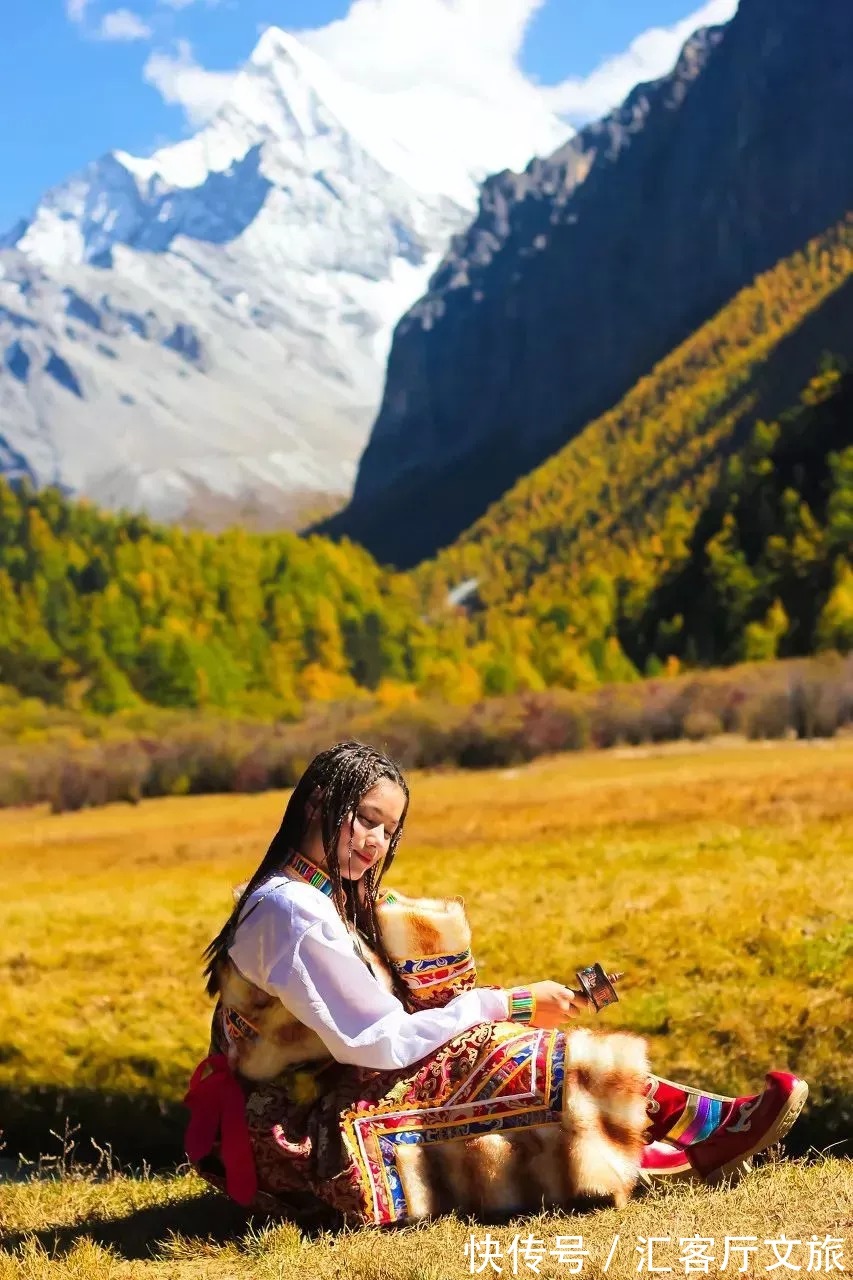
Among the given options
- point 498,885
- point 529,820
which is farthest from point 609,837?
point 529,820

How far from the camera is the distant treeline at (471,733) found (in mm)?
57000

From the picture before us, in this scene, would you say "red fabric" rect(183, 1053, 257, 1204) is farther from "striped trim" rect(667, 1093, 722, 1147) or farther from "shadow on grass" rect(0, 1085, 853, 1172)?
"shadow on grass" rect(0, 1085, 853, 1172)

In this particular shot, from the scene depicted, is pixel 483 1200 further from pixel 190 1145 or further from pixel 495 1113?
pixel 190 1145

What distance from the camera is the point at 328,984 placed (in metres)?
5.81

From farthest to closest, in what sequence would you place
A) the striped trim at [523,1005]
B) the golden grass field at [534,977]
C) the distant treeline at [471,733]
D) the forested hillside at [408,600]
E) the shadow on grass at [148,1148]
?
the forested hillside at [408,600] < the distant treeline at [471,733] < the shadow on grass at [148,1148] < the striped trim at [523,1005] < the golden grass field at [534,977]

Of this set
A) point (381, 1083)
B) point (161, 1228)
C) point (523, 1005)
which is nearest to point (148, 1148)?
point (161, 1228)

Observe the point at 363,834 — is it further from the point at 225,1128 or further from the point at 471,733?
the point at 471,733

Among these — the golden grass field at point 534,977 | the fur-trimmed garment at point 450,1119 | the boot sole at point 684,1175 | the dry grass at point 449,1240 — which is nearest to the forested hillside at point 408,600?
the golden grass field at point 534,977

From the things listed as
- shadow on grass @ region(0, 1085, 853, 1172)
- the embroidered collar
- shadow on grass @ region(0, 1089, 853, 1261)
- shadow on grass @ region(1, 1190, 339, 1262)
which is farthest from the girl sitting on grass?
shadow on grass @ region(0, 1085, 853, 1172)

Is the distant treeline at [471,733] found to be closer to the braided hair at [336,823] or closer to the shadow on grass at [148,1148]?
the shadow on grass at [148,1148]

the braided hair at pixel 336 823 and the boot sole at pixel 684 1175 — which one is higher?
the braided hair at pixel 336 823

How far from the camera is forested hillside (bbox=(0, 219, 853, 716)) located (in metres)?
116

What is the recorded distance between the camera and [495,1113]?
19.7 ft

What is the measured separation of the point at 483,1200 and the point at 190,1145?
130 cm
